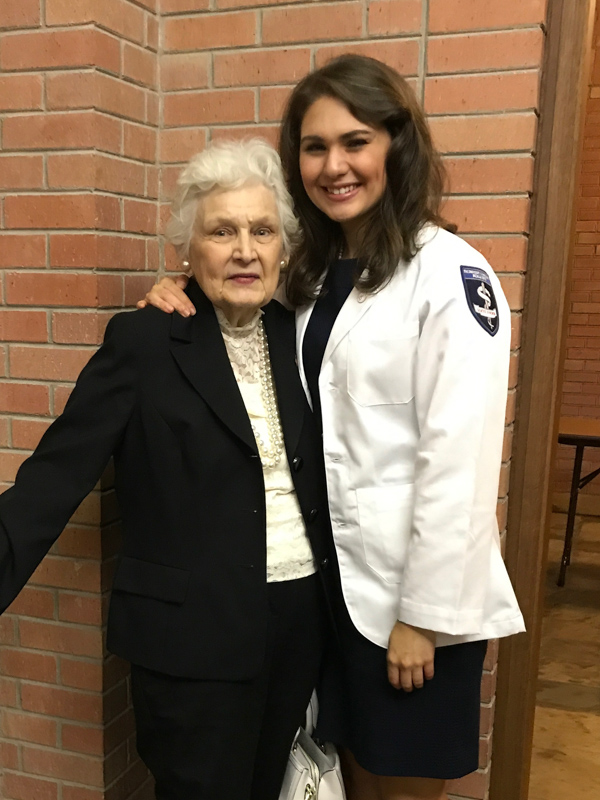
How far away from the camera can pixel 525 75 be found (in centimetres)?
160

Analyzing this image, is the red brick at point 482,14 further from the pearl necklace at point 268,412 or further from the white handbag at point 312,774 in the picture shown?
the white handbag at point 312,774

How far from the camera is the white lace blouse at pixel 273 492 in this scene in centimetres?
145

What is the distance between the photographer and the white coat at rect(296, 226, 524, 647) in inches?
52.6

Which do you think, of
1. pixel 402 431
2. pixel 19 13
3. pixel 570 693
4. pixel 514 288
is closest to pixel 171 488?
pixel 402 431

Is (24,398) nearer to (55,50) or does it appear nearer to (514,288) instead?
(55,50)

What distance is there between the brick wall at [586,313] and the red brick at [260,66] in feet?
13.2

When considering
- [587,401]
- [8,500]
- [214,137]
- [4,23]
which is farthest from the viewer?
[587,401]

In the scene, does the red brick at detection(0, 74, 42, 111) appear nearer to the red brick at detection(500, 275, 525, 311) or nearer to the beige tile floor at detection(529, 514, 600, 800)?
the red brick at detection(500, 275, 525, 311)

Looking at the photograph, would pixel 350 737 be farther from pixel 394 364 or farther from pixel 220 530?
pixel 394 364

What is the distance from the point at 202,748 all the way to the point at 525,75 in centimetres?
154

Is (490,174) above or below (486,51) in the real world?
below

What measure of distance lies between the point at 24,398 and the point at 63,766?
93cm

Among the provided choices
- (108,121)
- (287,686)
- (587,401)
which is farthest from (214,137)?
(587,401)

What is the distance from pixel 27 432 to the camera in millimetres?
1759
